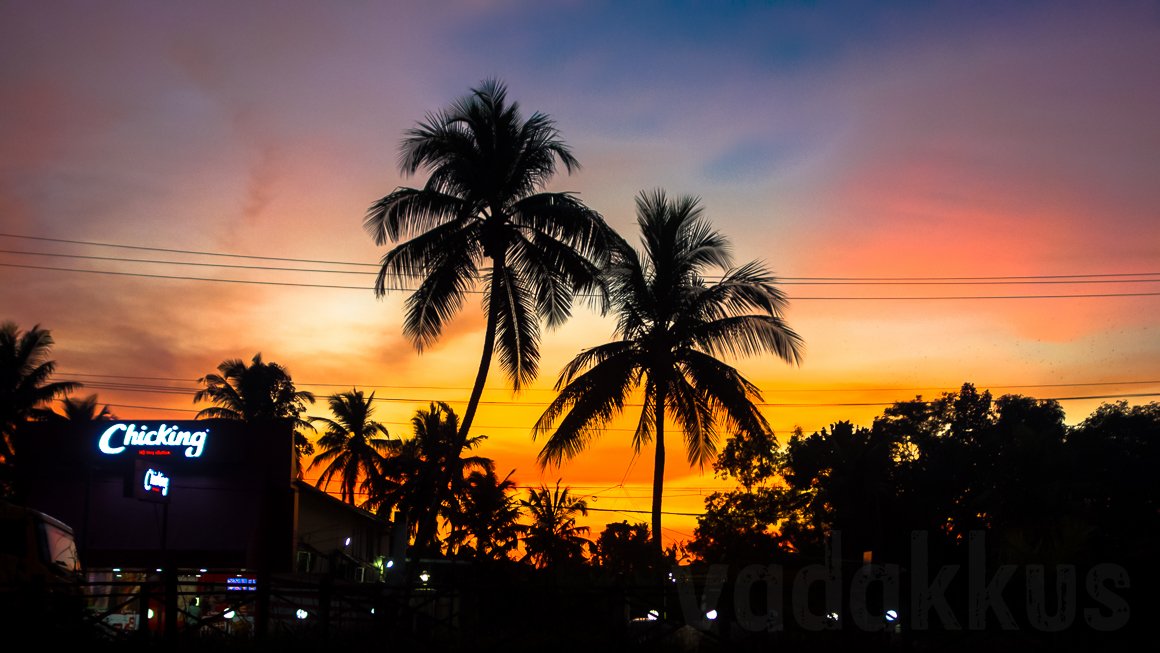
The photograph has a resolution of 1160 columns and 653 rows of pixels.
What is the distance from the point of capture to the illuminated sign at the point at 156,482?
25066 millimetres

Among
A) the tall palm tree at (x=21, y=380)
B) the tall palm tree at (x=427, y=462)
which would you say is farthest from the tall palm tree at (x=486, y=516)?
the tall palm tree at (x=21, y=380)

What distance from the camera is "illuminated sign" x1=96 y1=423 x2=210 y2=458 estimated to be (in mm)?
28406

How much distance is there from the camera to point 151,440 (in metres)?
28.5

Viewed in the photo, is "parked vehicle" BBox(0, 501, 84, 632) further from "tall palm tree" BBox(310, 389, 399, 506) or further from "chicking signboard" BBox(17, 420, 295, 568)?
"tall palm tree" BBox(310, 389, 399, 506)

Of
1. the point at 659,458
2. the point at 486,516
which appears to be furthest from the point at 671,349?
the point at 486,516

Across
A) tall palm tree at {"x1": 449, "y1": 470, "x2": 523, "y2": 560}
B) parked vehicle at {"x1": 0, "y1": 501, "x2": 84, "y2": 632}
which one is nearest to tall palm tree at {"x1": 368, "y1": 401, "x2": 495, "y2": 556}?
tall palm tree at {"x1": 449, "y1": 470, "x2": 523, "y2": 560}

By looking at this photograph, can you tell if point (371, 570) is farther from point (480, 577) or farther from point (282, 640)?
point (282, 640)

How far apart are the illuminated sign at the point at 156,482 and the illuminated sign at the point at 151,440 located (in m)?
2.63

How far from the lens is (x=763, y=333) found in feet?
79.8

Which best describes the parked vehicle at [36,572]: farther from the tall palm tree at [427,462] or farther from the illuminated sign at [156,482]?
the tall palm tree at [427,462]

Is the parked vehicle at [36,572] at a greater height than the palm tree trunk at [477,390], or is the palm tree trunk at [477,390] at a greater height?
the palm tree trunk at [477,390]

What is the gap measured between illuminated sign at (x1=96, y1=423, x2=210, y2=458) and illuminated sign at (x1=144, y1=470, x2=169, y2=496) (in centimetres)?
263

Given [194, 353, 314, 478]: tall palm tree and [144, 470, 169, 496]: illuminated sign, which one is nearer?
[144, 470, 169, 496]: illuminated sign

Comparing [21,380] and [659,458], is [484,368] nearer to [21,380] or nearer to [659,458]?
[659,458]
